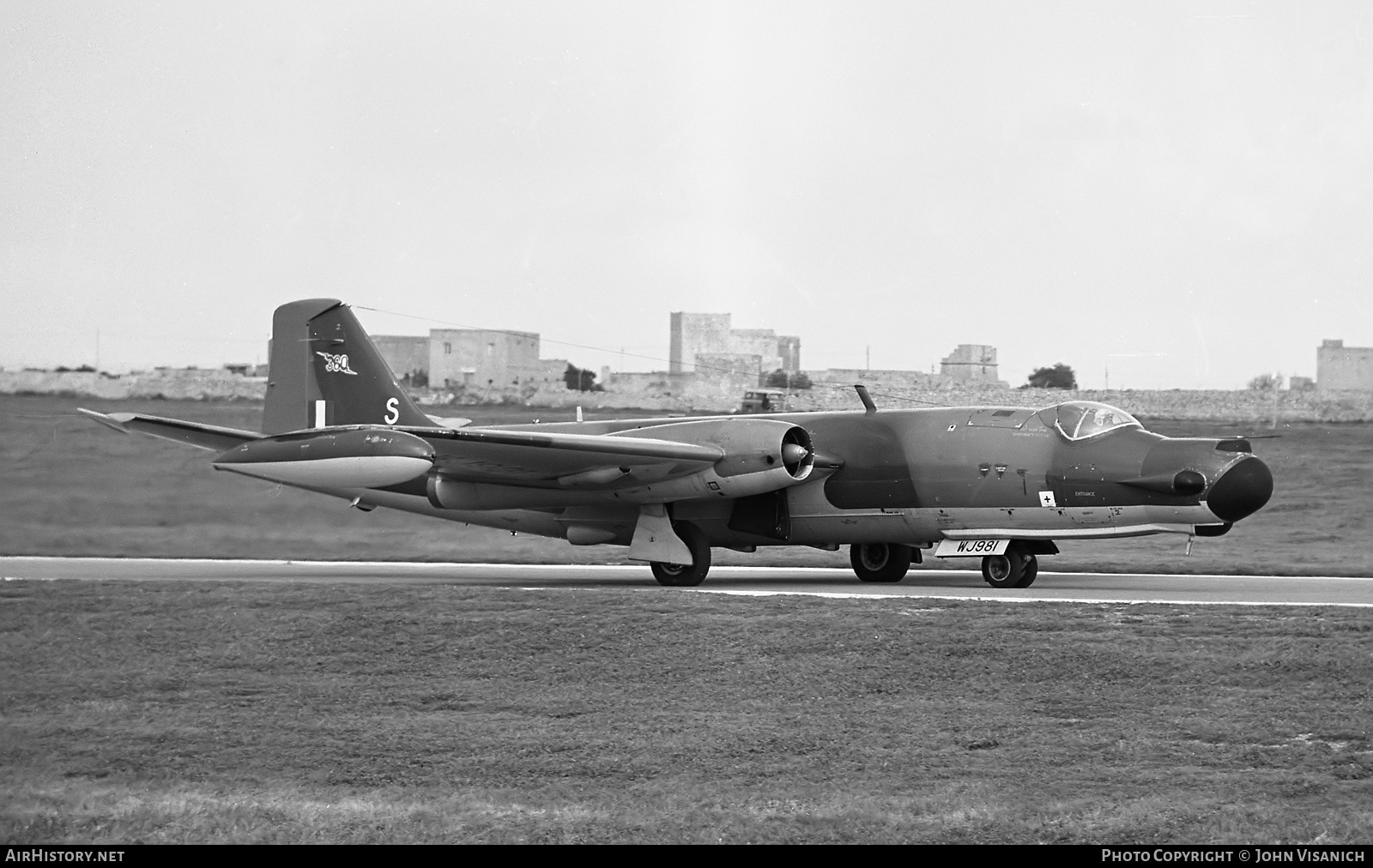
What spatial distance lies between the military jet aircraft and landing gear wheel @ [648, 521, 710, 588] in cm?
3

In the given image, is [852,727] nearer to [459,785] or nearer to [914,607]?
[459,785]

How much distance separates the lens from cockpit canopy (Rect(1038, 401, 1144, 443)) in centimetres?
1925

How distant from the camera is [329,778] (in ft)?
29.7

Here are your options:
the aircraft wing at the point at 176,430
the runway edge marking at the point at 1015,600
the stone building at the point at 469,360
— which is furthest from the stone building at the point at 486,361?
the runway edge marking at the point at 1015,600

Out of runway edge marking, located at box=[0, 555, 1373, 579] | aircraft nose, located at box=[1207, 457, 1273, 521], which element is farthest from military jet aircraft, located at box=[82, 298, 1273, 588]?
runway edge marking, located at box=[0, 555, 1373, 579]

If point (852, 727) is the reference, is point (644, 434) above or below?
above

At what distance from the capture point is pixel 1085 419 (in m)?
19.4

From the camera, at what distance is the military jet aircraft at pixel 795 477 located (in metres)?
18.5

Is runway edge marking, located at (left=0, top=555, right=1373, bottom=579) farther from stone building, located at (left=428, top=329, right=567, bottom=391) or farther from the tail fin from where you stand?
stone building, located at (left=428, top=329, right=567, bottom=391)

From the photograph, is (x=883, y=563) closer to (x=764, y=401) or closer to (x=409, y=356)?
(x=764, y=401)

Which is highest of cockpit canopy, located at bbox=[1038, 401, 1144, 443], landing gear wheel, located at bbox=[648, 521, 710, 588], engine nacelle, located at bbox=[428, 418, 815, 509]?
cockpit canopy, located at bbox=[1038, 401, 1144, 443]

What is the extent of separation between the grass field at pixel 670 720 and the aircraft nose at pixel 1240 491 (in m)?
2.51
